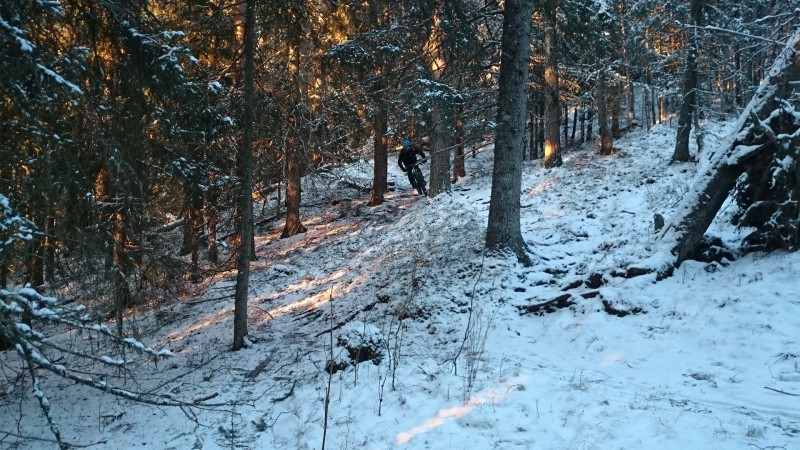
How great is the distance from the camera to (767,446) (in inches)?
166

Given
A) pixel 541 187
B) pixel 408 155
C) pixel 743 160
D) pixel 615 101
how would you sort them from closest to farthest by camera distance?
pixel 743 160 < pixel 541 187 < pixel 408 155 < pixel 615 101

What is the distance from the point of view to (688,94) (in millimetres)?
15008

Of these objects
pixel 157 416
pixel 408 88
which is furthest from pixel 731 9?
pixel 157 416

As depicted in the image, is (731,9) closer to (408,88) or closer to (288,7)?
(408,88)

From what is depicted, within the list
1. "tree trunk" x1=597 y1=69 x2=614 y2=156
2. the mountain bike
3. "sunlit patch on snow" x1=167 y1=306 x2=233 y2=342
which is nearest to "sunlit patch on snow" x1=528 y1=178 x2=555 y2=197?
"tree trunk" x1=597 y1=69 x2=614 y2=156

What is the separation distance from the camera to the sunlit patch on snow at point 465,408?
524cm

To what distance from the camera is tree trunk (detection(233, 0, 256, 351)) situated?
8859 mm

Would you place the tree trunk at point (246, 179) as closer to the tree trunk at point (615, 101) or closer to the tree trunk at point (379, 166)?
the tree trunk at point (379, 166)

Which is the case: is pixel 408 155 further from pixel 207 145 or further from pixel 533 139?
pixel 533 139

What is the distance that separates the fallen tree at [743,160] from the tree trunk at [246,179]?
683 centimetres

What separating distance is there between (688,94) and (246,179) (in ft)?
43.7

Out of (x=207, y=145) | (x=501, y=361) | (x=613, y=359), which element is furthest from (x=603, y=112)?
(x=207, y=145)

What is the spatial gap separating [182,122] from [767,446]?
7.39 m

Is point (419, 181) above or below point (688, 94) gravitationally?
below
